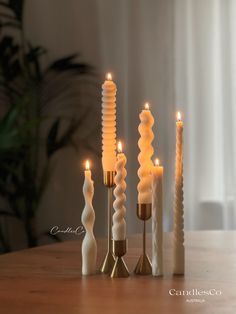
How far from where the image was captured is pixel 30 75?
2887 mm

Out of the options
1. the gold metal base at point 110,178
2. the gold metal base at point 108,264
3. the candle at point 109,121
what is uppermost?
the candle at point 109,121

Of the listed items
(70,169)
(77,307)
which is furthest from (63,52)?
(77,307)

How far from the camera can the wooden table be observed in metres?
1.11

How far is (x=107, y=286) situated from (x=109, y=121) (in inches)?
14.1

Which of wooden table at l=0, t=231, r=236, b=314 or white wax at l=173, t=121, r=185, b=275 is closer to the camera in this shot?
wooden table at l=0, t=231, r=236, b=314

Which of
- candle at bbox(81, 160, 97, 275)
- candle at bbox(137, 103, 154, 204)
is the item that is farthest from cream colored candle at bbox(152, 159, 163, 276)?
candle at bbox(81, 160, 97, 275)

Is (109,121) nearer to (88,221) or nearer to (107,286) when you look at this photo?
(88,221)

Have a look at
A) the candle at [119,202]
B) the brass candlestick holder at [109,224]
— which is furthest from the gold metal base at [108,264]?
the candle at [119,202]

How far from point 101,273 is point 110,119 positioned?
35cm

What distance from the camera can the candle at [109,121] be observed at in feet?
4.38

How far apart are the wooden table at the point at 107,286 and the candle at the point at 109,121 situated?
26 cm

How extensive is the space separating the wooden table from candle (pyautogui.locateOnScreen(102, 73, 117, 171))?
0.26m

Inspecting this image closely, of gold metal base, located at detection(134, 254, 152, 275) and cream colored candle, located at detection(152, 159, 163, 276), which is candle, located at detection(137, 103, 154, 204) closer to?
cream colored candle, located at detection(152, 159, 163, 276)

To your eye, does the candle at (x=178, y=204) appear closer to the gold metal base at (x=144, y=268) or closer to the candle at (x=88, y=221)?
the gold metal base at (x=144, y=268)
